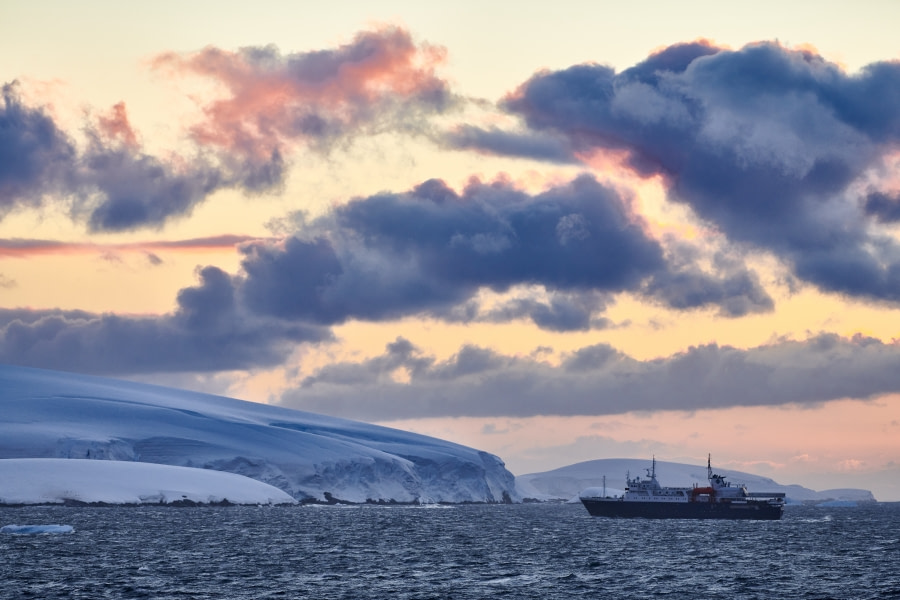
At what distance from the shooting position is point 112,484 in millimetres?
147375

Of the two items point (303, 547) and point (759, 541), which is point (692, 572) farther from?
point (759, 541)

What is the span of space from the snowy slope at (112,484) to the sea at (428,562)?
20.9 meters

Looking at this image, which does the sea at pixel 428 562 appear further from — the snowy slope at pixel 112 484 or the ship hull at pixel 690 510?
the snowy slope at pixel 112 484

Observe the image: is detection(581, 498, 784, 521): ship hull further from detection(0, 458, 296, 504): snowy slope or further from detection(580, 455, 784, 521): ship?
detection(0, 458, 296, 504): snowy slope

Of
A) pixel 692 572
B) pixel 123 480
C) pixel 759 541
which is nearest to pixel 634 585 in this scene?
pixel 692 572

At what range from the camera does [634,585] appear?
60.2 meters

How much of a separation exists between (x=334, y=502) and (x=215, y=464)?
2158 centimetres

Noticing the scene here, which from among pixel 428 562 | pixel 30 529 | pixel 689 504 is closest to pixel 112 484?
pixel 30 529

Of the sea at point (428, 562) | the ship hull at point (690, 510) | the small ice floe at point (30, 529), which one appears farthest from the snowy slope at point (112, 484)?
the ship hull at point (690, 510)

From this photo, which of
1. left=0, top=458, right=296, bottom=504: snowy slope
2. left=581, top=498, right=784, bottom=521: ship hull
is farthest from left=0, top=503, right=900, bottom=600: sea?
left=0, top=458, right=296, bottom=504: snowy slope

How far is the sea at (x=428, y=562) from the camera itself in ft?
185

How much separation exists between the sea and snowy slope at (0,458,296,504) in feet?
68.5

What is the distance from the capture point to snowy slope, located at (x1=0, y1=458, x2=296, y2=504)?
141 m

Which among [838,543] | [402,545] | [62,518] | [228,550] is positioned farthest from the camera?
[62,518]
